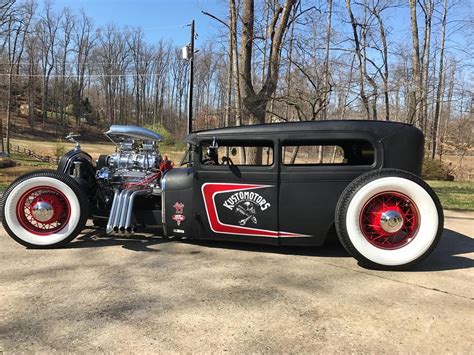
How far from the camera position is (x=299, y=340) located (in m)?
2.69

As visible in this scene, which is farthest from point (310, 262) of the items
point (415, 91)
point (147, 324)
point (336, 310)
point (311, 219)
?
point (415, 91)

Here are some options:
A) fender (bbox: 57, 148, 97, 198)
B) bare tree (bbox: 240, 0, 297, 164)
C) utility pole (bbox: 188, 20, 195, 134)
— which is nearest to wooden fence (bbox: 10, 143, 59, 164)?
utility pole (bbox: 188, 20, 195, 134)

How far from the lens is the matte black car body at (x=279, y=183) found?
14.5 ft

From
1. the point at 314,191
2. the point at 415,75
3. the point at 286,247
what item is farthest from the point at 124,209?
the point at 415,75

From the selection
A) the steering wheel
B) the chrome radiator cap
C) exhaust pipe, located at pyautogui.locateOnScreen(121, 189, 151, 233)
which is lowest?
exhaust pipe, located at pyautogui.locateOnScreen(121, 189, 151, 233)

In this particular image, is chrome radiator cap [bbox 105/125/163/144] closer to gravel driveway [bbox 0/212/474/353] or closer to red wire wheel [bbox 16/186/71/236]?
red wire wheel [bbox 16/186/71/236]

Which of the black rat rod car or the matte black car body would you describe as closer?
the black rat rod car

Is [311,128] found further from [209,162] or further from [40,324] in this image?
[40,324]

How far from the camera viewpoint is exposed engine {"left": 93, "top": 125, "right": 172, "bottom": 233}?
5223 millimetres

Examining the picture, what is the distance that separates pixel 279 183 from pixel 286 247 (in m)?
0.92

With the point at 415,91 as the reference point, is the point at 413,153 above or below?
below

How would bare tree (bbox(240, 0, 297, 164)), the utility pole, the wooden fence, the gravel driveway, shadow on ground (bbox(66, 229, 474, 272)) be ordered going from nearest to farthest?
the gravel driveway
shadow on ground (bbox(66, 229, 474, 272))
bare tree (bbox(240, 0, 297, 164))
the utility pole
the wooden fence

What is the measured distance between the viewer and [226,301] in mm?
3314

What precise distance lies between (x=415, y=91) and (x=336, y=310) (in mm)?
15296
